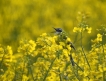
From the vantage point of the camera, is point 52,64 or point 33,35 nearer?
point 52,64

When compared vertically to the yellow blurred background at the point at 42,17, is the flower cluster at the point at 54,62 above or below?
below

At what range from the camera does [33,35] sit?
1115 cm

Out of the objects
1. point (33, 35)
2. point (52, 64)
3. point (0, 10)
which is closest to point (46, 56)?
point (52, 64)

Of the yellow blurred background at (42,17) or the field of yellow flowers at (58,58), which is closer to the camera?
the field of yellow flowers at (58,58)

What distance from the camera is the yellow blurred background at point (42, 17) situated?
980 centimetres

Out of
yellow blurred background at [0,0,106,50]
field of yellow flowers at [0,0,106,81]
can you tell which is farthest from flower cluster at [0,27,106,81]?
yellow blurred background at [0,0,106,50]

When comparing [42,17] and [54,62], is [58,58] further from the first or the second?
[42,17]

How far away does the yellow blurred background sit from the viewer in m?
9.80

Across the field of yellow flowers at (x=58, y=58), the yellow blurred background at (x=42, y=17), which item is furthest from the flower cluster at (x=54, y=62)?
the yellow blurred background at (x=42, y=17)

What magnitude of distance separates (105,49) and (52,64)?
533mm

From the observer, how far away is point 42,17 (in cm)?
1181

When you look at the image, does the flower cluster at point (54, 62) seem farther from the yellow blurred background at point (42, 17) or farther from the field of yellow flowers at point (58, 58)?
the yellow blurred background at point (42, 17)

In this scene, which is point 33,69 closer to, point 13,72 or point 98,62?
point 13,72

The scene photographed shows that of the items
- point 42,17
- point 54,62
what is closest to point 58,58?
point 54,62
